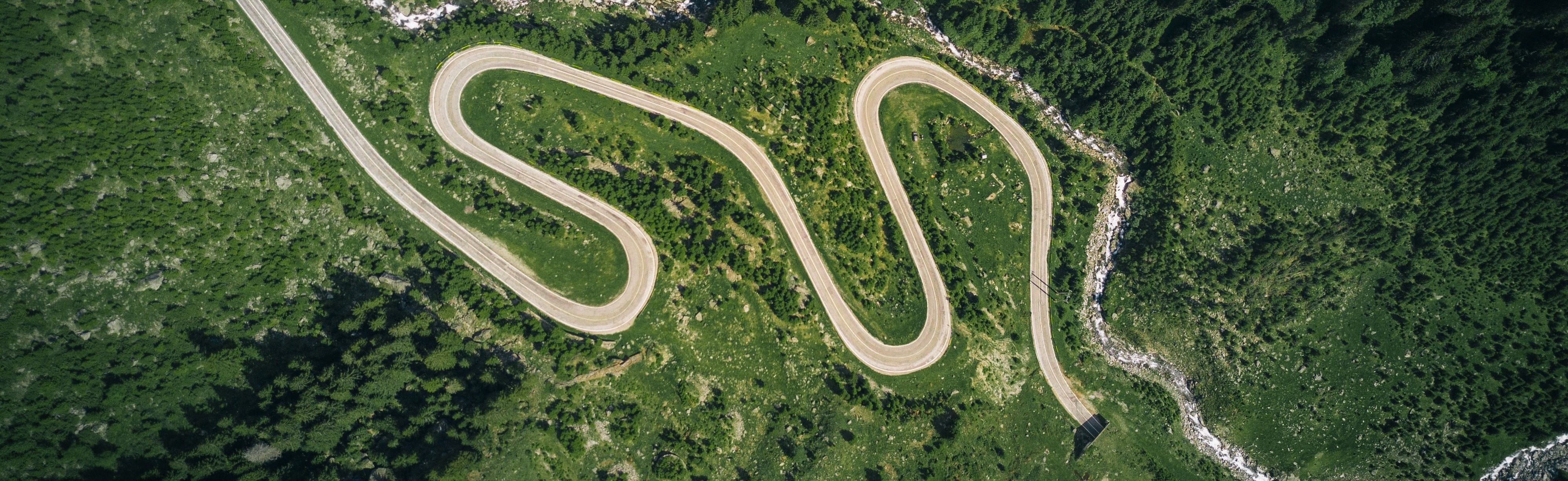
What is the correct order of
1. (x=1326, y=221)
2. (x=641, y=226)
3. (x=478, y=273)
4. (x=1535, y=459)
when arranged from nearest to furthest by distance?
(x=478, y=273) → (x=641, y=226) → (x=1535, y=459) → (x=1326, y=221)

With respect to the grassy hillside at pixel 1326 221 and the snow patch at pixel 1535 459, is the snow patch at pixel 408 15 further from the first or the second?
the snow patch at pixel 1535 459

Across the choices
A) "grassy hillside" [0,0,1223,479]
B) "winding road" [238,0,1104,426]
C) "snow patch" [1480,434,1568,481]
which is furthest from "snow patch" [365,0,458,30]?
"snow patch" [1480,434,1568,481]

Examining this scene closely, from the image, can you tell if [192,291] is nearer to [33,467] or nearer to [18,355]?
[18,355]

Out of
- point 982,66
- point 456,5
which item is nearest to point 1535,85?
point 982,66

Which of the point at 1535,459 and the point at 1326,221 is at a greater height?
the point at 1326,221

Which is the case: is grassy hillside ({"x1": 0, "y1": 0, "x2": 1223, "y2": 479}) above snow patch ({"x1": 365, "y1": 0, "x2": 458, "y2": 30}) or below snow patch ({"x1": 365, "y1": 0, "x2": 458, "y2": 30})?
below

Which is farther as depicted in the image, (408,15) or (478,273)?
(408,15)

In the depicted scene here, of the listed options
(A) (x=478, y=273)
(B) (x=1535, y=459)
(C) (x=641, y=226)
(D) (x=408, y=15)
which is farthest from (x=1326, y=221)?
(D) (x=408, y=15)

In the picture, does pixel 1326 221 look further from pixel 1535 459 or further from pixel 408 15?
pixel 408 15

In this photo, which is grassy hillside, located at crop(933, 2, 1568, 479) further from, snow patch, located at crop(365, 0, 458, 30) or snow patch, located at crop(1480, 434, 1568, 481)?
snow patch, located at crop(365, 0, 458, 30)
